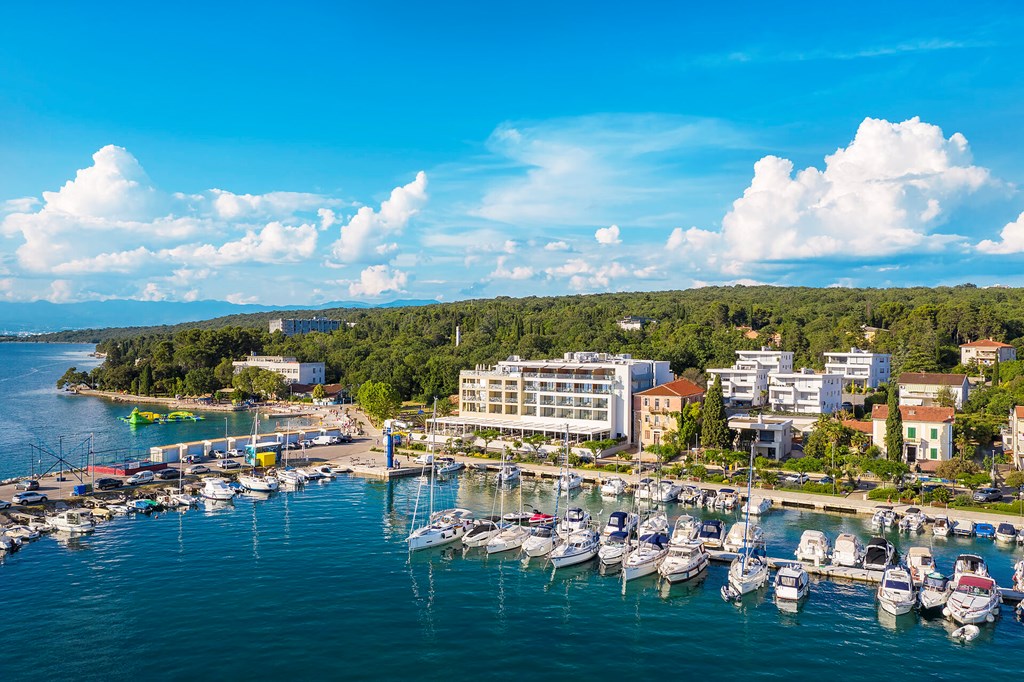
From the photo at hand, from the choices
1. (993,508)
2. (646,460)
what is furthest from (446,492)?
(993,508)

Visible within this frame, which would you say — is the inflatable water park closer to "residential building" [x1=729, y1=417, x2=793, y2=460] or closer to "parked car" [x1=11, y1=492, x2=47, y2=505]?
"parked car" [x1=11, y1=492, x2=47, y2=505]

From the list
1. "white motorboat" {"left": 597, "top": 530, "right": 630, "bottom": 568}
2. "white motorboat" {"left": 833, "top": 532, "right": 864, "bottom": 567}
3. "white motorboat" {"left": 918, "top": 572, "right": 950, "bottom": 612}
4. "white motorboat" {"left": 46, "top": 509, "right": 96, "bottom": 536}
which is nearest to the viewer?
"white motorboat" {"left": 918, "top": 572, "right": 950, "bottom": 612}

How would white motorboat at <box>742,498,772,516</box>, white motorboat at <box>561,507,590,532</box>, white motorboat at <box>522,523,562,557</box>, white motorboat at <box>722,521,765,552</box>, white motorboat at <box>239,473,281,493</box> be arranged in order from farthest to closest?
white motorboat at <box>239,473,281,493</box>
white motorboat at <box>742,498,772,516</box>
white motorboat at <box>561,507,590,532</box>
white motorboat at <box>522,523,562,557</box>
white motorboat at <box>722,521,765,552</box>

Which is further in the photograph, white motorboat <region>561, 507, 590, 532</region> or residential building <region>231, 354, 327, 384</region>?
residential building <region>231, 354, 327, 384</region>

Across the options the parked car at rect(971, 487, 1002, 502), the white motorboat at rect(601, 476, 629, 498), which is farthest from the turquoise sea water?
the white motorboat at rect(601, 476, 629, 498)

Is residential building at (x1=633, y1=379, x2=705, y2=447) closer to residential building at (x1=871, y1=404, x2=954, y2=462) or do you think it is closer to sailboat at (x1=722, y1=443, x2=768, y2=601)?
residential building at (x1=871, y1=404, x2=954, y2=462)

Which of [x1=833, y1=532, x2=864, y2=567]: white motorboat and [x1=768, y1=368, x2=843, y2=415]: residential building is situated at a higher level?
[x1=768, y1=368, x2=843, y2=415]: residential building

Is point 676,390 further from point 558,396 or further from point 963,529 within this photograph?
point 963,529

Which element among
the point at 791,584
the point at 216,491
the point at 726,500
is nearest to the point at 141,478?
the point at 216,491

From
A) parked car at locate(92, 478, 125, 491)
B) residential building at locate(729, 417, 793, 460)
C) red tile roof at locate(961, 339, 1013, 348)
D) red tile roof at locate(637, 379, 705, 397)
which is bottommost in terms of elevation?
parked car at locate(92, 478, 125, 491)
